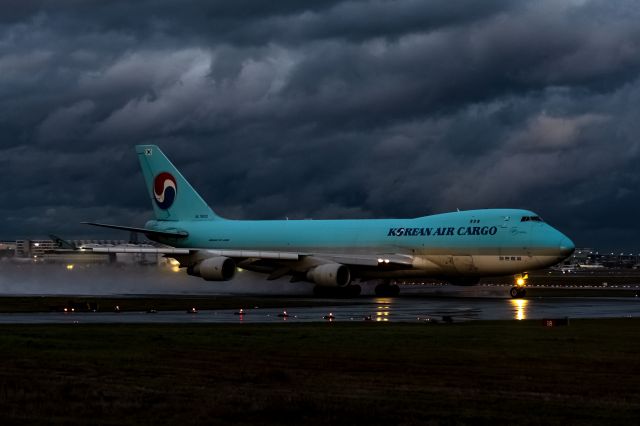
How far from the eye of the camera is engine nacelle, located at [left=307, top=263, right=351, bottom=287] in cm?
6679

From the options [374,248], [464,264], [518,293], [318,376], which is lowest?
[318,376]

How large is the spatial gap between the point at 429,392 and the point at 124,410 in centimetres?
536

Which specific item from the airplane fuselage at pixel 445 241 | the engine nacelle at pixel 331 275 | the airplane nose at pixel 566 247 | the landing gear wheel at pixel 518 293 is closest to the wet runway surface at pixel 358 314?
the airplane nose at pixel 566 247

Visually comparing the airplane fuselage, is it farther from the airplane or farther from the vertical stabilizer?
the vertical stabilizer

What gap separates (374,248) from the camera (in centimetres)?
6975

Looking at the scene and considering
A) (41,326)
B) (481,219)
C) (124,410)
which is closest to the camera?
(124,410)

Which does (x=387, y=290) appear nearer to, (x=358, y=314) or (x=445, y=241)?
(x=445, y=241)

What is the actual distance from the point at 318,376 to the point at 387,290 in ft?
167

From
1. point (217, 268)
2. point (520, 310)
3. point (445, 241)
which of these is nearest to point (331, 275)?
point (445, 241)

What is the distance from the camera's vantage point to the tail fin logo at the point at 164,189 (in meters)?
84.2

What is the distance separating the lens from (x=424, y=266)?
6712 centimetres

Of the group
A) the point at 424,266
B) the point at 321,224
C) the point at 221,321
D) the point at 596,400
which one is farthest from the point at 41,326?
the point at 321,224

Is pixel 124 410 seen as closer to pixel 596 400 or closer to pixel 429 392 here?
pixel 429 392

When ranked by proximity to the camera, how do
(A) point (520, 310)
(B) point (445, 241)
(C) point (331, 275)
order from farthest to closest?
(C) point (331, 275) < (B) point (445, 241) < (A) point (520, 310)
